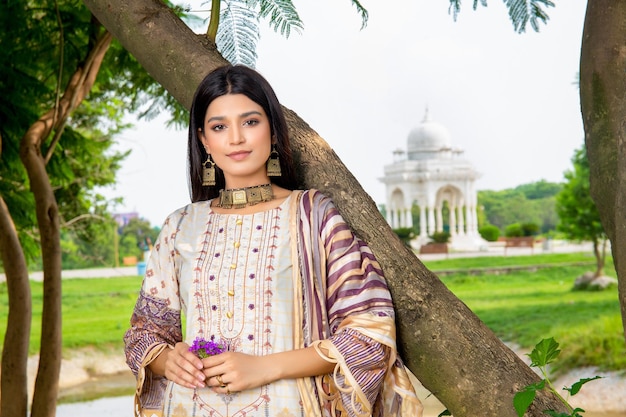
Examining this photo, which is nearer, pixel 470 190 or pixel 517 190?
pixel 470 190

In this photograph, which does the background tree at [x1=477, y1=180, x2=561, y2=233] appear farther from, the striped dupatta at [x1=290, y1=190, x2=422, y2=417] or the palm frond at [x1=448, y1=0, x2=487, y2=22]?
the striped dupatta at [x1=290, y1=190, x2=422, y2=417]

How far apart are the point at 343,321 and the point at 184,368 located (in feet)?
1.06

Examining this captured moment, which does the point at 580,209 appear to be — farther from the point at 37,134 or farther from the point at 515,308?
the point at 37,134

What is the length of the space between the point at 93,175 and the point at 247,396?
1030 centimetres

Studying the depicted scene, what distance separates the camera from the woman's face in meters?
1.90

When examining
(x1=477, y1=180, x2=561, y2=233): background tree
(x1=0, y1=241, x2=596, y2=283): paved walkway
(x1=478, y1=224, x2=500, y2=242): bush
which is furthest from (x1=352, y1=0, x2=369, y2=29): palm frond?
(x1=477, y1=180, x2=561, y2=233): background tree

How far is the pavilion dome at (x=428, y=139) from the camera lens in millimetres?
32081

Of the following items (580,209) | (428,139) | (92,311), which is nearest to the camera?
(580,209)

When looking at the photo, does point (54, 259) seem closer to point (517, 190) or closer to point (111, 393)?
point (111, 393)

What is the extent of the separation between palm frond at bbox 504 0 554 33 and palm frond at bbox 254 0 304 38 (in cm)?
72

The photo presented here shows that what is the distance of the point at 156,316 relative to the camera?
1.94 meters

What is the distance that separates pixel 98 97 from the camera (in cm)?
1262

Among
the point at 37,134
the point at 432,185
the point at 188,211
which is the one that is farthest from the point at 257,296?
the point at 432,185

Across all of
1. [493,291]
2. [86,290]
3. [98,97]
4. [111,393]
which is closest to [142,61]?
[111,393]
